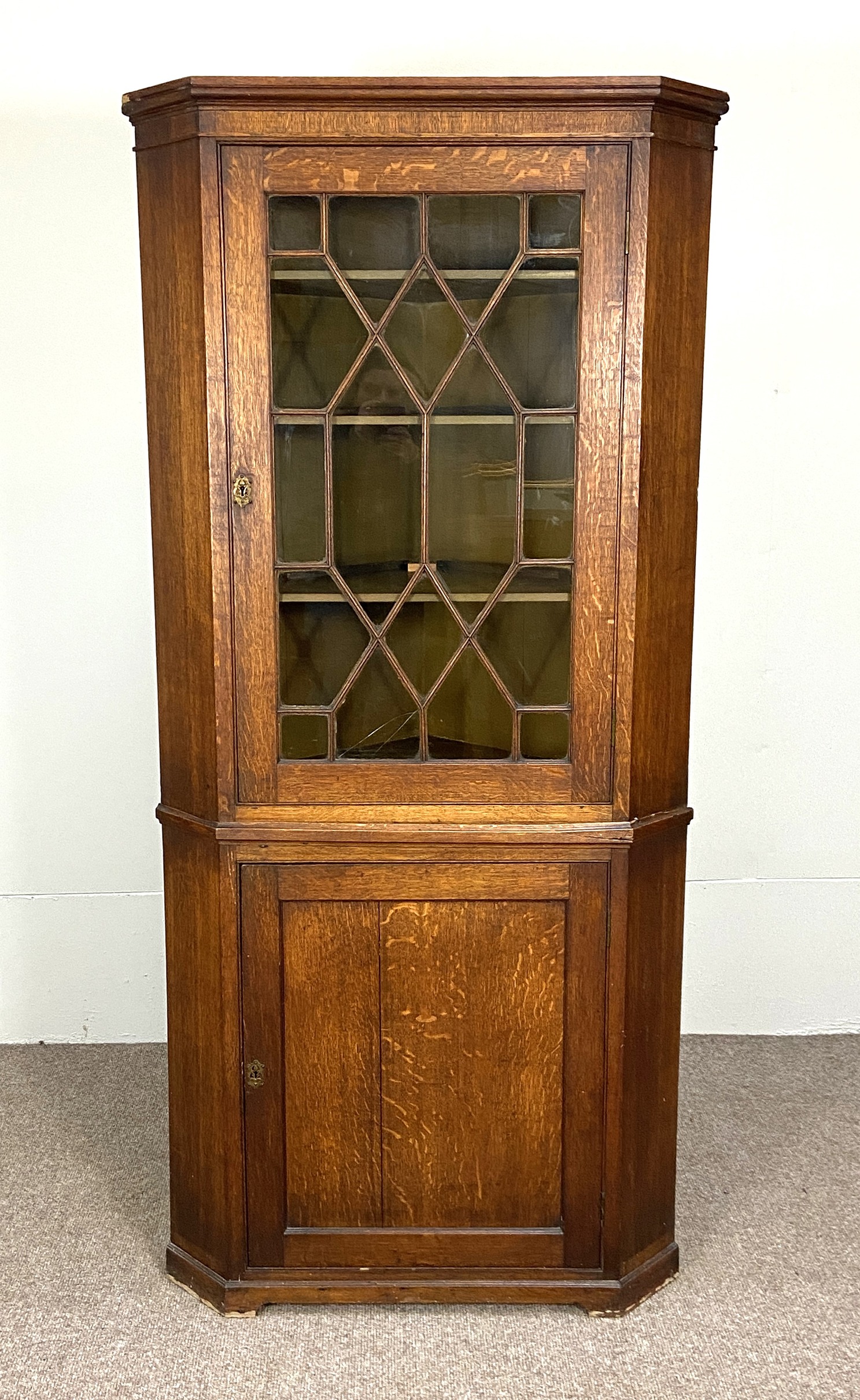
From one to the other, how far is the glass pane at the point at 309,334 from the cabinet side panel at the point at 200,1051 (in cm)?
72

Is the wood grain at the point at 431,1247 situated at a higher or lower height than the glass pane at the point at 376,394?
lower

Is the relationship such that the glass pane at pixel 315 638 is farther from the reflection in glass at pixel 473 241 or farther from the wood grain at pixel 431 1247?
the wood grain at pixel 431 1247

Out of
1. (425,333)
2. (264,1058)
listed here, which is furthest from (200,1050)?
(425,333)

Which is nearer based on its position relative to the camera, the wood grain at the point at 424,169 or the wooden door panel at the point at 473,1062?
the wood grain at the point at 424,169

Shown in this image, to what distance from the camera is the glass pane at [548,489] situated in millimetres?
1874

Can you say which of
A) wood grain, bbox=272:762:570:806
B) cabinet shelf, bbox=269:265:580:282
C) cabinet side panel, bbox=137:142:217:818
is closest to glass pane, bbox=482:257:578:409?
cabinet shelf, bbox=269:265:580:282

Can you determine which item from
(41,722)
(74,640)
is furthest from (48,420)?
(41,722)

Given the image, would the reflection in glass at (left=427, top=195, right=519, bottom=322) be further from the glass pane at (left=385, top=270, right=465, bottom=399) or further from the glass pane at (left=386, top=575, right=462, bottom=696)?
the glass pane at (left=386, top=575, right=462, bottom=696)

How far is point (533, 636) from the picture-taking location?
6.31 ft

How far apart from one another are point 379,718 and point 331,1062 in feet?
1.91

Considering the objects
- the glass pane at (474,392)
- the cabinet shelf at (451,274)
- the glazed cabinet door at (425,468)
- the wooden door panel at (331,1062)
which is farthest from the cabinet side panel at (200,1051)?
the cabinet shelf at (451,274)

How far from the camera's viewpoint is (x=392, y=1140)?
2.05 metres

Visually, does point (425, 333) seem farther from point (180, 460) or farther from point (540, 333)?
point (180, 460)

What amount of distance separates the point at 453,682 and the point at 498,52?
1.56 meters
